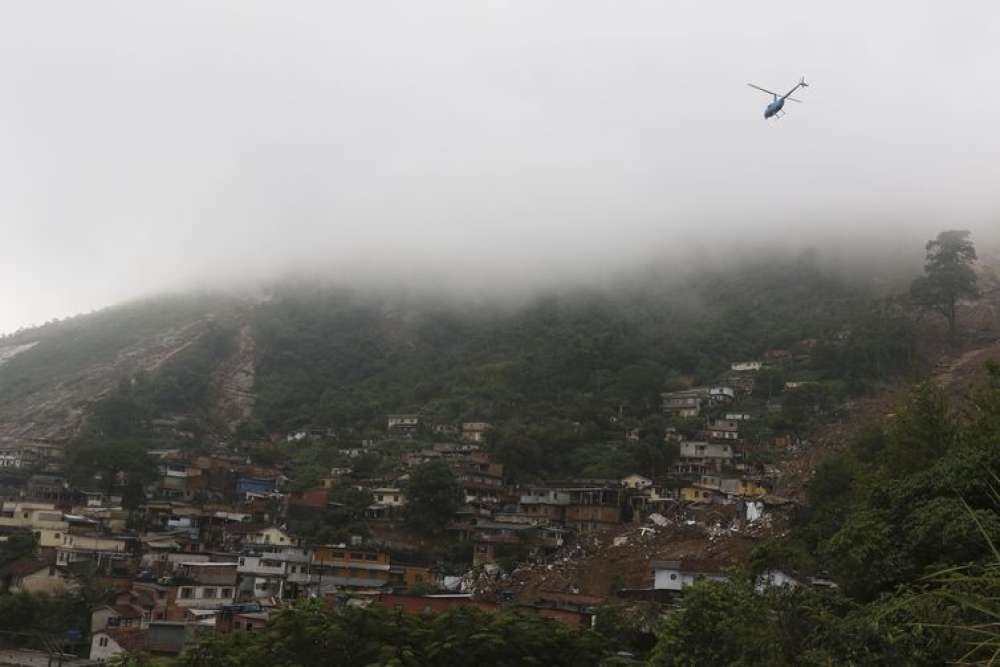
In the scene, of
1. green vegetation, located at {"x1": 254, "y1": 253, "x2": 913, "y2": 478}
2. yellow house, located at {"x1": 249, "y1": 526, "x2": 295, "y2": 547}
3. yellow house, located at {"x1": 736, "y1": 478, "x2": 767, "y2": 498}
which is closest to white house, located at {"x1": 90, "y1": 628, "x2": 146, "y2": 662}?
yellow house, located at {"x1": 249, "y1": 526, "x2": 295, "y2": 547}

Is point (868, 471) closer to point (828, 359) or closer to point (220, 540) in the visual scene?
point (828, 359)

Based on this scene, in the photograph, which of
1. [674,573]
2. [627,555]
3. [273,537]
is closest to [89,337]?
[273,537]

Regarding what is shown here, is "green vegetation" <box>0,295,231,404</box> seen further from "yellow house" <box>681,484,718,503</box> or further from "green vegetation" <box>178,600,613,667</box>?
"green vegetation" <box>178,600,613,667</box>

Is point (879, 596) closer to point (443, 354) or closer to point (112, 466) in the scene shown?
point (112, 466)

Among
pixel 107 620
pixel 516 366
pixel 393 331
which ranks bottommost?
pixel 107 620

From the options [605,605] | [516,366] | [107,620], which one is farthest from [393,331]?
[605,605]

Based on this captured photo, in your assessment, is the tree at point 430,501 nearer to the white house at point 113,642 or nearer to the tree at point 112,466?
the tree at point 112,466
